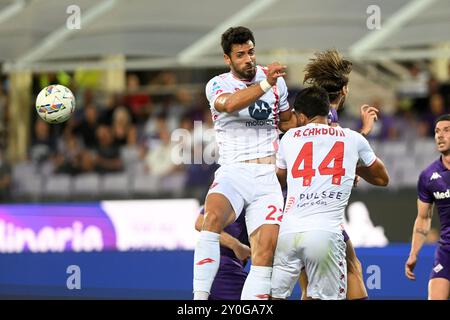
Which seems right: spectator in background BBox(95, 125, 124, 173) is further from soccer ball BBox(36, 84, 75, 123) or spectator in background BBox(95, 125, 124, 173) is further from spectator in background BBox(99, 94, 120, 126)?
soccer ball BBox(36, 84, 75, 123)

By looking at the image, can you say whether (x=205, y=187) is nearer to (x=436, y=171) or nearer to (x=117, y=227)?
(x=117, y=227)

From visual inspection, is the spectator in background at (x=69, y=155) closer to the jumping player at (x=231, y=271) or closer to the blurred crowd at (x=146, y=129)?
the blurred crowd at (x=146, y=129)

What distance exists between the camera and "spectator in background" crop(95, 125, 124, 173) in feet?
59.3

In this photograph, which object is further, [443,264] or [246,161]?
[443,264]

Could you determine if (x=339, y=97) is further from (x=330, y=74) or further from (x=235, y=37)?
(x=235, y=37)

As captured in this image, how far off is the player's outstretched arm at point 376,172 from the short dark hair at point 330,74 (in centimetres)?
79

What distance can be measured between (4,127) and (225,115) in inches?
489

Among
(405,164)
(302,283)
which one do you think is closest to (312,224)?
(302,283)

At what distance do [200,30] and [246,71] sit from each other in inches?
439

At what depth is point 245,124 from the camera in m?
8.76

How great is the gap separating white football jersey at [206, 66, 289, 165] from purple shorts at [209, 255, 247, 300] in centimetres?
90

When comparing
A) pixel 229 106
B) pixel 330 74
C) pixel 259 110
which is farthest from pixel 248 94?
pixel 330 74

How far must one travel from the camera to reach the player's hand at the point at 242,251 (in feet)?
29.1

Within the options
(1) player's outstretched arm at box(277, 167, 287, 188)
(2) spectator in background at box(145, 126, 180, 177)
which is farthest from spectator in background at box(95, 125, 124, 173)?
(1) player's outstretched arm at box(277, 167, 287, 188)
